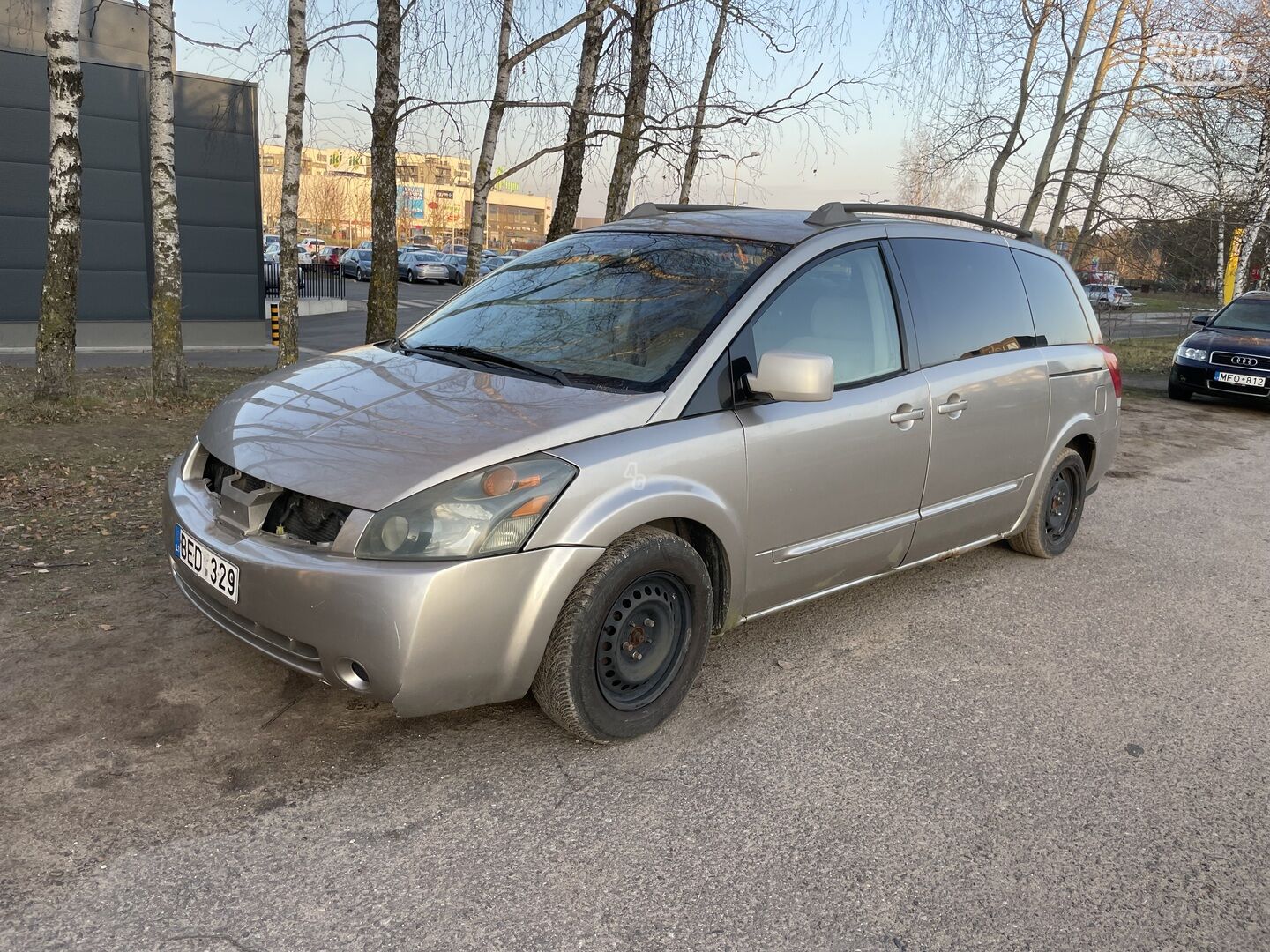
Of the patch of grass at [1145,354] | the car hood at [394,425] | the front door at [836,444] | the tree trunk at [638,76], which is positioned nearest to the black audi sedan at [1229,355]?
the patch of grass at [1145,354]

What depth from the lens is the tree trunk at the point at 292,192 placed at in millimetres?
9781

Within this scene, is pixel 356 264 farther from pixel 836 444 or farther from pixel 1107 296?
pixel 836 444

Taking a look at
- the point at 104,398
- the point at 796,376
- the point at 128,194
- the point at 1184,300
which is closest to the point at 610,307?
the point at 796,376

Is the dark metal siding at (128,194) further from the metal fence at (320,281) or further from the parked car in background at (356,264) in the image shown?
the parked car in background at (356,264)

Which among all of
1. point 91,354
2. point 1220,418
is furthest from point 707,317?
point 91,354

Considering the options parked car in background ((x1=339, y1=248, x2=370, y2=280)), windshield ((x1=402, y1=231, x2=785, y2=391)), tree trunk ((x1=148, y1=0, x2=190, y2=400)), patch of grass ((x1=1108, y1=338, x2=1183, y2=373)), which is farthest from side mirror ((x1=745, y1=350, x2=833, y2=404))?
parked car in background ((x1=339, y1=248, x2=370, y2=280))

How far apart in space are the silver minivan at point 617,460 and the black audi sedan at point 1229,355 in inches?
394

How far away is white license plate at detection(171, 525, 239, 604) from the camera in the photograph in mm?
3068

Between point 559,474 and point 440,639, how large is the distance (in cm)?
60

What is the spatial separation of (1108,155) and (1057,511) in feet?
32.4

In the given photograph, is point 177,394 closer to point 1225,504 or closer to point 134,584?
point 134,584

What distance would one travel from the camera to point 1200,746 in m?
3.56

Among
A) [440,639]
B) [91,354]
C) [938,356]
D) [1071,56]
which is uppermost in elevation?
[1071,56]

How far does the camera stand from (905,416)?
13.6ft
